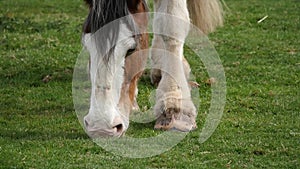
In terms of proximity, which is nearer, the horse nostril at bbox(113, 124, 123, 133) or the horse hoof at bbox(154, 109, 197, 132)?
the horse nostril at bbox(113, 124, 123, 133)

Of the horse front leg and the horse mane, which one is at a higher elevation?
the horse mane

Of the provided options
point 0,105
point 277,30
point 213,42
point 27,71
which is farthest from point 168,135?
point 277,30

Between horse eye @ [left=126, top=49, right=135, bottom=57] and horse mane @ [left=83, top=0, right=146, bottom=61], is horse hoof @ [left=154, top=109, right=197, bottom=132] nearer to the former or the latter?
Answer: horse eye @ [left=126, top=49, right=135, bottom=57]

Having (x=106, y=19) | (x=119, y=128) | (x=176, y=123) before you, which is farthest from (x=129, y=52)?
(x=176, y=123)

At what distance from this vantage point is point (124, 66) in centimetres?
561

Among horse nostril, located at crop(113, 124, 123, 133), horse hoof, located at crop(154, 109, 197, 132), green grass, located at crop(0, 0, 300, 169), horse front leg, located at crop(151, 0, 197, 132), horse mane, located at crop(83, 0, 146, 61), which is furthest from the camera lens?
horse front leg, located at crop(151, 0, 197, 132)

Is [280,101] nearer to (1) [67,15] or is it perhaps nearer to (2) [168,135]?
(2) [168,135]

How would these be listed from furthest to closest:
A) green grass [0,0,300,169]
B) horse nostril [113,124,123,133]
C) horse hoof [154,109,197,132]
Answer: horse hoof [154,109,197,132] < green grass [0,0,300,169] < horse nostril [113,124,123,133]

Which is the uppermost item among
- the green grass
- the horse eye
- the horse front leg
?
the horse eye

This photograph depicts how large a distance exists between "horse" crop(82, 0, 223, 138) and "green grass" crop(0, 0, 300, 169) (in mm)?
248

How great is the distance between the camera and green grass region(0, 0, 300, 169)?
5703 mm

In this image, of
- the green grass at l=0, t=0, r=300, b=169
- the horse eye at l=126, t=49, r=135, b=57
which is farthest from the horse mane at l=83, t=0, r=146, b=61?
the green grass at l=0, t=0, r=300, b=169

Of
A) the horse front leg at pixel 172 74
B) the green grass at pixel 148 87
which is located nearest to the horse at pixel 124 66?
the horse front leg at pixel 172 74

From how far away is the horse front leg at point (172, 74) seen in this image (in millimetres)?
6422
